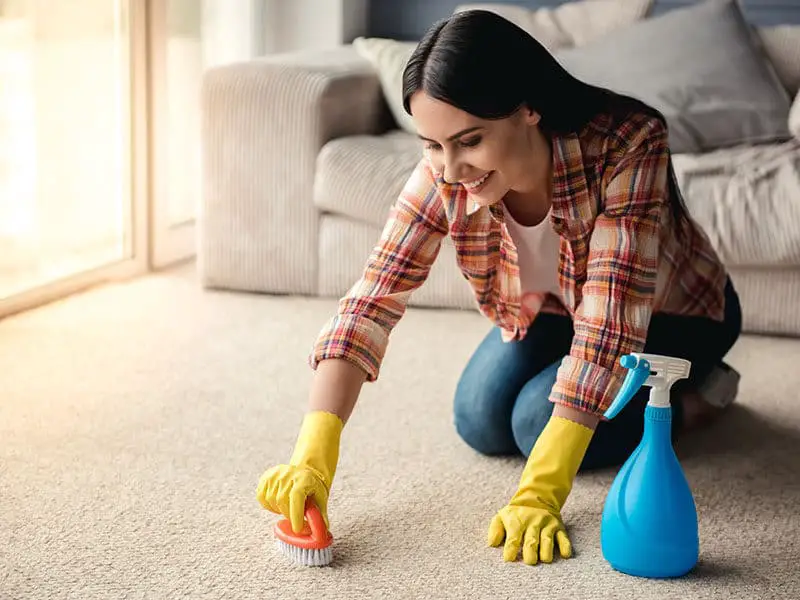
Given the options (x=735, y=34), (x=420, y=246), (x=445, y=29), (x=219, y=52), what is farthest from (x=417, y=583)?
(x=219, y=52)

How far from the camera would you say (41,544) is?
1459 mm

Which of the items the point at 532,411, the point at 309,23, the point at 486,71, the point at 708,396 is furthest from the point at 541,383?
the point at 309,23

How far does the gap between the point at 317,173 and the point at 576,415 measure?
1.44m

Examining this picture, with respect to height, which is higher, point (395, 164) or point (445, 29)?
point (445, 29)

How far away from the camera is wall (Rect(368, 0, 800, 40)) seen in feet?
10.9

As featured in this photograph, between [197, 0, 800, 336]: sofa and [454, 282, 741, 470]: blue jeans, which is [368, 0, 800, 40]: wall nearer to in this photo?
[197, 0, 800, 336]: sofa

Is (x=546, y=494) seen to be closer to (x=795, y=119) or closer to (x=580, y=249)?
(x=580, y=249)

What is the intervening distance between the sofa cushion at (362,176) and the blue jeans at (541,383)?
2.55 feet

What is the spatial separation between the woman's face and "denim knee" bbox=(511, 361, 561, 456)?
1.25ft

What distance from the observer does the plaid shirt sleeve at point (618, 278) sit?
144 cm

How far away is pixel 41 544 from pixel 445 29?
2.66 feet

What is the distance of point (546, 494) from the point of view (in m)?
1.44

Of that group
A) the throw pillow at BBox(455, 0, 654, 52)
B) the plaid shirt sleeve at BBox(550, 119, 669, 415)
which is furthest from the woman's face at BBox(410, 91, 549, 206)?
the throw pillow at BBox(455, 0, 654, 52)

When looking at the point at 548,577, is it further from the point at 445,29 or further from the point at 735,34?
the point at 735,34
